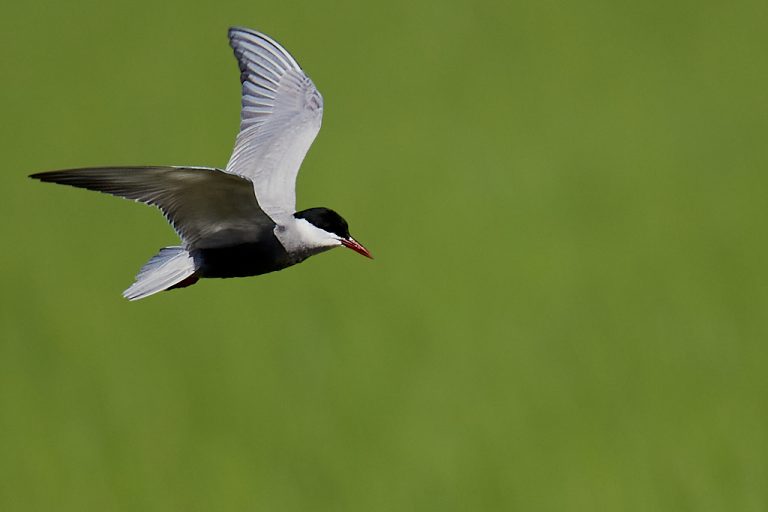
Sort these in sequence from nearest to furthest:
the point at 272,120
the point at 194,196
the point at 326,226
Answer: the point at 194,196, the point at 326,226, the point at 272,120

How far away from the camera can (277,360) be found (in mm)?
9023

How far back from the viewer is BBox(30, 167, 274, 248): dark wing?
10.2ft

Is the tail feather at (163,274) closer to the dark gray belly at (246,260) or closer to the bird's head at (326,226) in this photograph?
the dark gray belly at (246,260)

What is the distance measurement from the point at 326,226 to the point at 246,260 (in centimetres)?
23

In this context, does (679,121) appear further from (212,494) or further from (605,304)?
(212,494)

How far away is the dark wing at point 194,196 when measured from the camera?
3.12m

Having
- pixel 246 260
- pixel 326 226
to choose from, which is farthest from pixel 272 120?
pixel 246 260

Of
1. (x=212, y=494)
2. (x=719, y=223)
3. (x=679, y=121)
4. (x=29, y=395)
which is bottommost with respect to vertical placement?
(x=212, y=494)

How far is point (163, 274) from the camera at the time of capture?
3.41 meters

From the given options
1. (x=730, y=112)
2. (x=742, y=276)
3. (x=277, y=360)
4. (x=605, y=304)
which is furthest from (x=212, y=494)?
(x=730, y=112)

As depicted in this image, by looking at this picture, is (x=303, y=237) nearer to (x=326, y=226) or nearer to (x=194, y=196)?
(x=326, y=226)

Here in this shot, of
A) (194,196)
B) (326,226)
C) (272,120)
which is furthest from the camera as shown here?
(272,120)

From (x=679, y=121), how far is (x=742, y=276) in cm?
125

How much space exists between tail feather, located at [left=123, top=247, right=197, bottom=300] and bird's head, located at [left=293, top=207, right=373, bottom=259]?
31 centimetres
